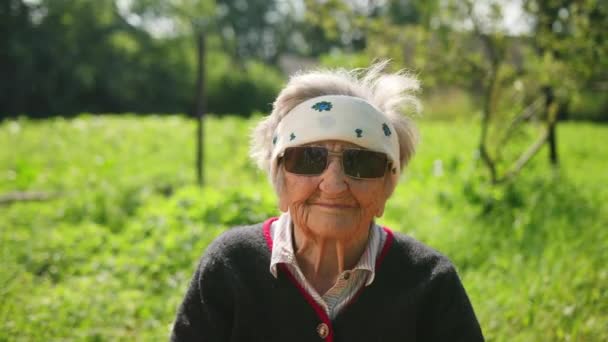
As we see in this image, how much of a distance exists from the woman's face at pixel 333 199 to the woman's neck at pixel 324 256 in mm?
55

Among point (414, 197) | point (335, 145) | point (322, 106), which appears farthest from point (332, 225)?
point (414, 197)

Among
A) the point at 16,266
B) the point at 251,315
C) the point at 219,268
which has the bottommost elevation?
the point at 16,266

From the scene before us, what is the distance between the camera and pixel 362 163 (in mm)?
1863

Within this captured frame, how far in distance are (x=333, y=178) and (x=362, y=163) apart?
0.11 metres

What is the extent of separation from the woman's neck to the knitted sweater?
0.09 m

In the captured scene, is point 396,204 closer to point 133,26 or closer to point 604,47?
point 604,47

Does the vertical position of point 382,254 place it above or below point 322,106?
below

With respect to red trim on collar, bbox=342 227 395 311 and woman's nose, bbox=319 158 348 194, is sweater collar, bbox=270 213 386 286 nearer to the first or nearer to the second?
red trim on collar, bbox=342 227 395 311

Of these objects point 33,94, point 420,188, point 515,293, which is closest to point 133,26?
point 33,94

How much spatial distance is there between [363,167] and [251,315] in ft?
2.04

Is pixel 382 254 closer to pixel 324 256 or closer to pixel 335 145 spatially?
pixel 324 256

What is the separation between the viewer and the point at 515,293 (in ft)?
12.0

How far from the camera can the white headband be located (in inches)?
72.0

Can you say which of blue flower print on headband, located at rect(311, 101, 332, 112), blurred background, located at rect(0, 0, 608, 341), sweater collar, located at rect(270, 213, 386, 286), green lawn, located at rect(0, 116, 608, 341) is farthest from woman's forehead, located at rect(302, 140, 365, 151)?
green lawn, located at rect(0, 116, 608, 341)
